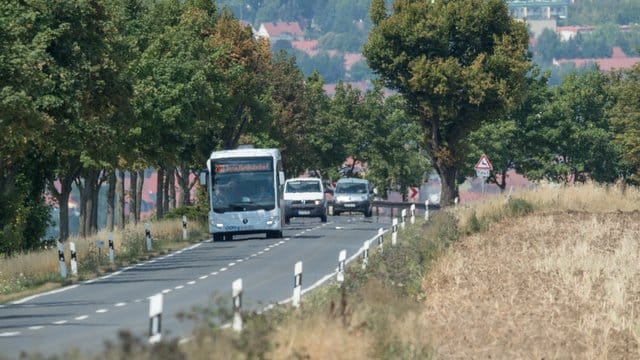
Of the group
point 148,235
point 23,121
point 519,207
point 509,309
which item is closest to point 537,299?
point 509,309

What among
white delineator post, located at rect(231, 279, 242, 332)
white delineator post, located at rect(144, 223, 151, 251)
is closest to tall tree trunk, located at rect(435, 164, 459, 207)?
white delineator post, located at rect(144, 223, 151, 251)

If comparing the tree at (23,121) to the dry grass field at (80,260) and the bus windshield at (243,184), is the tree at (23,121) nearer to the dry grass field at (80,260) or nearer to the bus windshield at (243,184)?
the dry grass field at (80,260)

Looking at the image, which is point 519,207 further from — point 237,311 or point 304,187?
point 237,311

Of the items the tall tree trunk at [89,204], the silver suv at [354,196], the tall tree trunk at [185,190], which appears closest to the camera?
the tall tree trunk at [89,204]

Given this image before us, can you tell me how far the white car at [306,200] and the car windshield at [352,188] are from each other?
7321 mm

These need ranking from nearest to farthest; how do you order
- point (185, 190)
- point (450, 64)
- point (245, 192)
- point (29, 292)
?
point (29, 292), point (245, 192), point (450, 64), point (185, 190)

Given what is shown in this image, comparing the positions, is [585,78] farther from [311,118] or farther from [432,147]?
[432,147]

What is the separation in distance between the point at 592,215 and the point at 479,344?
30051mm

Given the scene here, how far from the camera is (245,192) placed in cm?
Answer: 5372

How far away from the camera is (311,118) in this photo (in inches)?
4259

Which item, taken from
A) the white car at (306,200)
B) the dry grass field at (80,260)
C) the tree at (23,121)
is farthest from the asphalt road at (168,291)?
the white car at (306,200)

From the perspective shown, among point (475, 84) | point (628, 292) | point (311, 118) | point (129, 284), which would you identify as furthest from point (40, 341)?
point (311, 118)

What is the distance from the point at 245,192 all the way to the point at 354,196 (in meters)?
26.0

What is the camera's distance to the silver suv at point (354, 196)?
79.1 m
